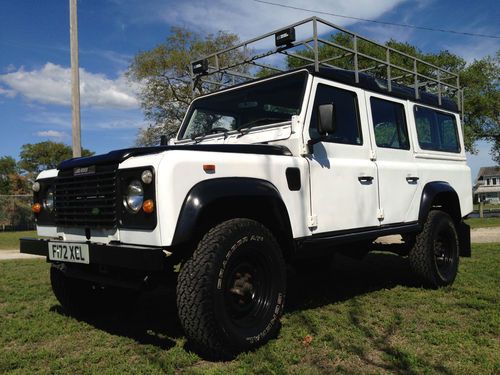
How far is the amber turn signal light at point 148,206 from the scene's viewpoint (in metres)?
2.95

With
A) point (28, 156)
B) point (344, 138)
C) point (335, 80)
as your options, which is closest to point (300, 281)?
point (344, 138)

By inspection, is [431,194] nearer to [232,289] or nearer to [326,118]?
[326,118]

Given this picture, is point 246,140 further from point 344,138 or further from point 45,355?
point 45,355

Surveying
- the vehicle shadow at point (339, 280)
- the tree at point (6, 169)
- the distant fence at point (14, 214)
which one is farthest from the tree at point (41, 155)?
the vehicle shadow at point (339, 280)

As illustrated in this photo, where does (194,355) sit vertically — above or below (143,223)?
below

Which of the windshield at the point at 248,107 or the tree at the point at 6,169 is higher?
the tree at the point at 6,169

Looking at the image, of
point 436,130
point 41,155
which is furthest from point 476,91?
point 41,155

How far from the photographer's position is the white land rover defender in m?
3.02

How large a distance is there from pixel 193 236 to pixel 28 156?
59.0 meters

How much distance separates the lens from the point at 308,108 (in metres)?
4.05

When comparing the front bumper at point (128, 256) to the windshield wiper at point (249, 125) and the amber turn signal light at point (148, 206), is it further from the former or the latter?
the windshield wiper at point (249, 125)

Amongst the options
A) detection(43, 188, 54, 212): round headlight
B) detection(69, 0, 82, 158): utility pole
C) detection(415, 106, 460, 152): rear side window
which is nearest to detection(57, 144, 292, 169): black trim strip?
detection(43, 188, 54, 212): round headlight

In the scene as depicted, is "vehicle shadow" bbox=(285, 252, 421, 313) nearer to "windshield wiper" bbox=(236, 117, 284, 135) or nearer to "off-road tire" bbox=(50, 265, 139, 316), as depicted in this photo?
"off-road tire" bbox=(50, 265, 139, 316)

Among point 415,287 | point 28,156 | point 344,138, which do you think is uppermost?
point 28,156
